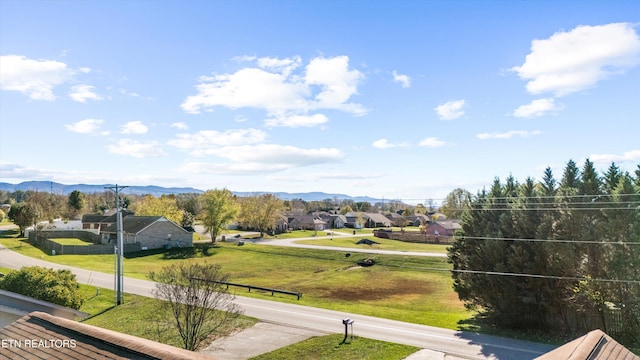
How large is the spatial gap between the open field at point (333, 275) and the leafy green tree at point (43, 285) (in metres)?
13.1

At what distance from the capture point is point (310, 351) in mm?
Answer: 19453

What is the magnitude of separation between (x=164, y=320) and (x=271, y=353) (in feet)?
25.9

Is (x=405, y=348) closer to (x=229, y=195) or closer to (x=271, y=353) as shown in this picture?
(x=271, y=353)

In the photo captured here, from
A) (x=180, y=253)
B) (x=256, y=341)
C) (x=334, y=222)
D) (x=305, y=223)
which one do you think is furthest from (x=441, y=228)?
(x=256, y=341)

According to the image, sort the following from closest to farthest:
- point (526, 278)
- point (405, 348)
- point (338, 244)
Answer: point (405, 348) < point (526, 278) < point (338, 244)

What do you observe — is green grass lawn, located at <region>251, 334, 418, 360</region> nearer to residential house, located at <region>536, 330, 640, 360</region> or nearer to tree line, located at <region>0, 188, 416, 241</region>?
residential house, located at <region>536, 330, 640, 360</region>

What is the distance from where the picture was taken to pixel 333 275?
1939 inches

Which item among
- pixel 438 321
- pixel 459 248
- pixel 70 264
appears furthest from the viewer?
pixel 70 264

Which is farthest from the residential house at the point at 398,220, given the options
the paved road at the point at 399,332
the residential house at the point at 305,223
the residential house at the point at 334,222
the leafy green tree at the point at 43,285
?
the leafy green tree at the point at 43,285

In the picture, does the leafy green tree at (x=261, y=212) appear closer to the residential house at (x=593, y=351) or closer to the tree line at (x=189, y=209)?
the tree line at (x=189, y=209)

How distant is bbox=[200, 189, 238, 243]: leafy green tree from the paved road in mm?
44864

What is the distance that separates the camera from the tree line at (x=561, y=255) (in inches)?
769

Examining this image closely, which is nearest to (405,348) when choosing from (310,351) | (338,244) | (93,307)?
(310,351)

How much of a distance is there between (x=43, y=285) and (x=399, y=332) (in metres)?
20.5
